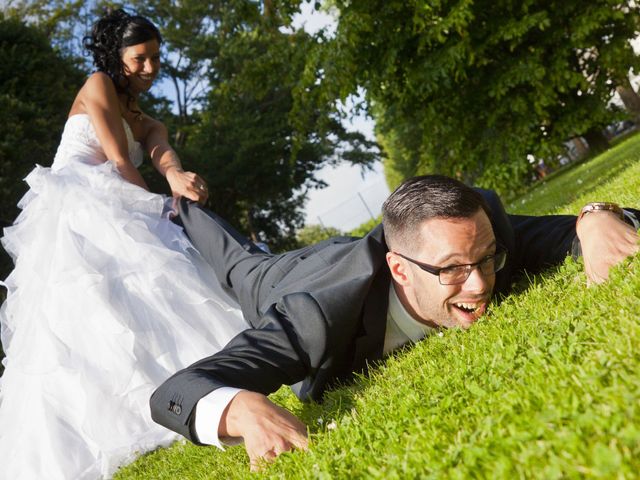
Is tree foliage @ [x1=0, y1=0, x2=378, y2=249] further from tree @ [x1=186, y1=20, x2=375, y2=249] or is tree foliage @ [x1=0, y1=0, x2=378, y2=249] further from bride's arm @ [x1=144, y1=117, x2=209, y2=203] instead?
bride's arm @ [x1=144, y1=117, x2=209, y2=203]

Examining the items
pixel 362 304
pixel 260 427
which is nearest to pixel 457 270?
pixel 362 304

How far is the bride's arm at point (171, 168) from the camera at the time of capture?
5.91 metres

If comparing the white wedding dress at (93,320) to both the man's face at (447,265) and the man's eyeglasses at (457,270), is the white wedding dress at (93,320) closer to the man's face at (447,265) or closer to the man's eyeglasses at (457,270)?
the man's face at (447,265)

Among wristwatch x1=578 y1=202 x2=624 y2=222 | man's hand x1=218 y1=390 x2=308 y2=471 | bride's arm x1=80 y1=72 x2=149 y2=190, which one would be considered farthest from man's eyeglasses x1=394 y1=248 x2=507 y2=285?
bride's arm x1=80 y1=72 x2=149 y2=190

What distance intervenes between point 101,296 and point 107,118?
1740mm

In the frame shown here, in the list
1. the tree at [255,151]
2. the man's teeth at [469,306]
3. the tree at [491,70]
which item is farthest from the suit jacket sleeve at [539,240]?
the tree at [255,151]

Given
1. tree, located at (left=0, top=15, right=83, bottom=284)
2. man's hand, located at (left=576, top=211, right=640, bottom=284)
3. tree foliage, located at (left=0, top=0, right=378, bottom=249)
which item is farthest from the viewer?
tree foliage, located at (left=0, top=0, right=378, bottom=249)

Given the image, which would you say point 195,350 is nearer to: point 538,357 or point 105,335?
point 105,335

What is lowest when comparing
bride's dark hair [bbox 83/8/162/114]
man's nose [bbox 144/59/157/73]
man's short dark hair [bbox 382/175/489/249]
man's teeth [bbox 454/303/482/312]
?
man's teeth [bbox 454/303/482/312]

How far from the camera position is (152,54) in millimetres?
5844

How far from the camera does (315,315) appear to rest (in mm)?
3316

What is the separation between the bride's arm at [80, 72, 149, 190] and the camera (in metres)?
5.77

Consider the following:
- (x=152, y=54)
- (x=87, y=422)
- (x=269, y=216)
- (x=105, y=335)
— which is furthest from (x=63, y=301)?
(x=269, y=216)

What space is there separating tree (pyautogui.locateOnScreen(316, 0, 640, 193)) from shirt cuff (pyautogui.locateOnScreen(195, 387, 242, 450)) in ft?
38.8
